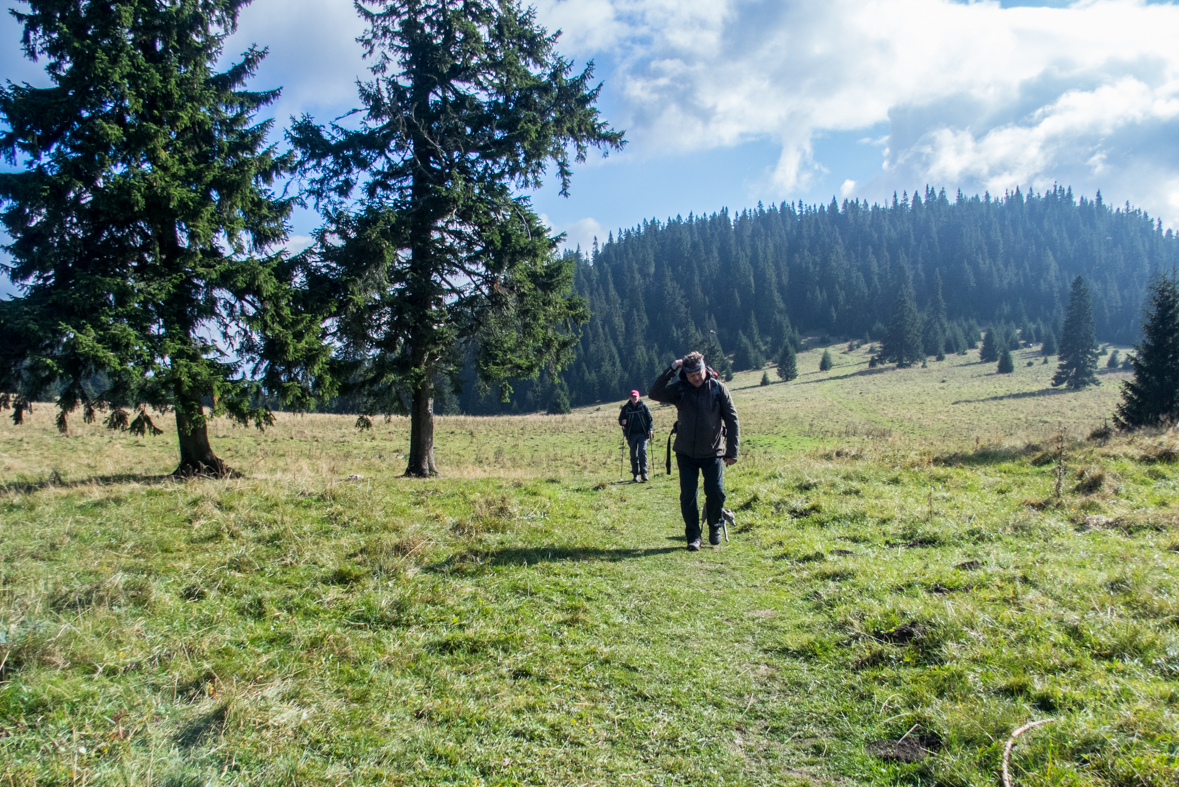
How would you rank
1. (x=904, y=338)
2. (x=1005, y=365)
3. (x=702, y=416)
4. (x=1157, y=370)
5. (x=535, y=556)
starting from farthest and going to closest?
(x=904, y=338) < (x=1005, y=365) < (x=1157, y=370) < (x=702, y=416) < (x=535, y=556)

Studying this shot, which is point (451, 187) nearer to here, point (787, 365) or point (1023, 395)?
point (1023, 395)

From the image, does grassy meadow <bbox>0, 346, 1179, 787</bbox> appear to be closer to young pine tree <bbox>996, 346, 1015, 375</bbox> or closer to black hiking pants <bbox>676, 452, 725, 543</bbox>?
black hiking pants <bbox>676, 452, 725, 543</bbox>

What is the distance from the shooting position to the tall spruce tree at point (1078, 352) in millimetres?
65125

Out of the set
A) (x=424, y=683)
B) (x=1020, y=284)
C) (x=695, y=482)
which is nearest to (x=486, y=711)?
(x=424, y=683)

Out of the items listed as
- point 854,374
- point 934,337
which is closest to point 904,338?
point 854,374

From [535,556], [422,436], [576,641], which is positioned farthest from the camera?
[422,436]

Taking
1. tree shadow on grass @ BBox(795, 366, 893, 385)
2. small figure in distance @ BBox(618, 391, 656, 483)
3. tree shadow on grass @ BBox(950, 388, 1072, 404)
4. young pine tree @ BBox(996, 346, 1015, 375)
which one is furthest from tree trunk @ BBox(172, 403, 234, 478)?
young pine tree @ BBox(996, 346, 1015, 375)

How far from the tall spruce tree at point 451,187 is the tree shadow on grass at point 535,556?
330 inches

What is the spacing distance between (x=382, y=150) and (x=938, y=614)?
48.4 feet

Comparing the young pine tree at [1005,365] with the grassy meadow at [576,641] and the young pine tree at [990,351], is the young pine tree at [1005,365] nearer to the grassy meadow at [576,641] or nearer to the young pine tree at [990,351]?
the young pine tree at [990,351]

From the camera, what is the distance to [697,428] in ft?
23.5

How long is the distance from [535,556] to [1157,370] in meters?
32.6

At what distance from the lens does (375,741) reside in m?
2.95

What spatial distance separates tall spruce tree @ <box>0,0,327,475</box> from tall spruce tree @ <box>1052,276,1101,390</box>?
261ft
